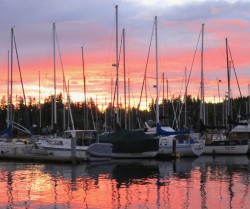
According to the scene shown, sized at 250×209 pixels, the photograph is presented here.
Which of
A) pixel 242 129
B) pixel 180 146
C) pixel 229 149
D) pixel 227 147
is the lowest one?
pixel 229 149

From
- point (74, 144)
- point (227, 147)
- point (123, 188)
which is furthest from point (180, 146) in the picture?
point (123, 188)

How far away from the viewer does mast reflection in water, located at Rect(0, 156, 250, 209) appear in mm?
19531

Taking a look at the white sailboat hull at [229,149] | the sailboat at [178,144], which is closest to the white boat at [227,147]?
the white sailboat hull at [229,149]

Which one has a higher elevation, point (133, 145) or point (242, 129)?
point (242, 129)

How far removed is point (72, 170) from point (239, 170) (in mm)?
11503

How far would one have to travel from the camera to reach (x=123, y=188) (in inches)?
956

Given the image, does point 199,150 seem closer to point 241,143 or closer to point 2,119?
point 241,143

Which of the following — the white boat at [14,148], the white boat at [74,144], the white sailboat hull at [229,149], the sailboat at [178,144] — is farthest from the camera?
the white sailboat hull at [229,149]

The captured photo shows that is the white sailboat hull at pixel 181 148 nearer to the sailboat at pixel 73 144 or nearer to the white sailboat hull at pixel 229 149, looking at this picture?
the white sailboat hull at pixel 229 149

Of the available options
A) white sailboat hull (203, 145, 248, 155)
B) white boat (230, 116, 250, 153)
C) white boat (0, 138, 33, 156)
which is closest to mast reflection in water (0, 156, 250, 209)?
white boat (0, 138, 33, 156)

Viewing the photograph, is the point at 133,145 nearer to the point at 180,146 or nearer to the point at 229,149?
the point at 180,146

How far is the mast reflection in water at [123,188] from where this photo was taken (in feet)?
64.1

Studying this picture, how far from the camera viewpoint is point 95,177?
29.6 m

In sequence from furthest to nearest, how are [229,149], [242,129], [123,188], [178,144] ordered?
[242,129] < [229,149] < [178,144] < [123,188]
